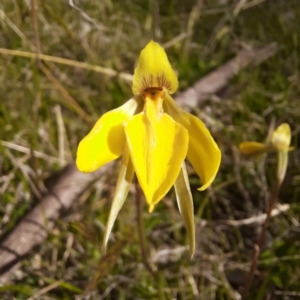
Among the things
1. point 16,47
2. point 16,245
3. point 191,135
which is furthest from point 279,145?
point 16,47

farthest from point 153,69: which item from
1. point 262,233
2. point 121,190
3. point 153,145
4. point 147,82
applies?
point 262,233

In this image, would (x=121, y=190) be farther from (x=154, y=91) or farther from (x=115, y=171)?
(x=115, y=171)

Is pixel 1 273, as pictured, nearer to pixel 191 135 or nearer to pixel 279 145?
pixel 191 135

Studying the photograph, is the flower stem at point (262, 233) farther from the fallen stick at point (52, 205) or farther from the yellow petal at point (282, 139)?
the fallen stick at point (52, 205)

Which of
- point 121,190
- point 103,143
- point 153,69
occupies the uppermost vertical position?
point 153,69

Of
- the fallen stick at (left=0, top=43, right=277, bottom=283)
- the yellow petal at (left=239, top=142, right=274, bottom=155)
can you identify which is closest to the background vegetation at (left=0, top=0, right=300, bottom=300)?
the fallen stick at (left=0, top=43, right=277, bottom=283)

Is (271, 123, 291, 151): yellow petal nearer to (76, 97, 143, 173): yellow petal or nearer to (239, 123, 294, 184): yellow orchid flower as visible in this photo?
(239, 123, 294, 184): yellow orchid flower

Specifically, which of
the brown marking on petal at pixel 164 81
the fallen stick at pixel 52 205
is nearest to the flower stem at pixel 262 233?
the brown marking on petal at pixel 164 81
